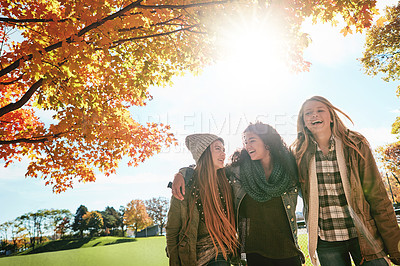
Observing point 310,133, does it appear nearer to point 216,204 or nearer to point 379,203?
point 379,203

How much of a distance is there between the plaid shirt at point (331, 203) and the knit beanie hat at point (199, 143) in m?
1.33

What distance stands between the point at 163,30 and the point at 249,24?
2.55m

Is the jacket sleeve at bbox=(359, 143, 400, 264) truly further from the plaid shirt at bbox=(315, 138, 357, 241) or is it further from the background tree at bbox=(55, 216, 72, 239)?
the background tree at bbox=(55, 216, 72, 239)

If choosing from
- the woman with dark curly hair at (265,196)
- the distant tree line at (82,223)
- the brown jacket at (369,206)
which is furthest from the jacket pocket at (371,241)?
the distant tree line at (82,223)

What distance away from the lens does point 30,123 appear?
7.14 meters

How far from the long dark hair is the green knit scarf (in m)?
0.10

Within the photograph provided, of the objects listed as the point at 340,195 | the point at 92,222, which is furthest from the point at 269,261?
the point at 92,222

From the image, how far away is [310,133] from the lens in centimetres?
304

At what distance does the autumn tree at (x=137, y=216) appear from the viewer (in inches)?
2970

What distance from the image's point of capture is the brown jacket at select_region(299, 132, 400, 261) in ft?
7.87

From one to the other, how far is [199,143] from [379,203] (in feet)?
6.93

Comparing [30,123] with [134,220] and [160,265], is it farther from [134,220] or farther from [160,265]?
[134,220]

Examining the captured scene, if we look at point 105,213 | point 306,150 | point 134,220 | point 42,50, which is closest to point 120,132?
point 42,50

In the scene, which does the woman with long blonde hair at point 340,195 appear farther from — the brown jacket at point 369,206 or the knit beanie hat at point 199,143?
the knit beanie hat at point 199,143
